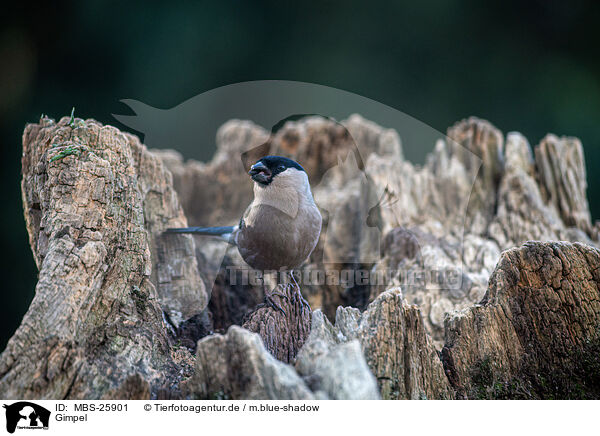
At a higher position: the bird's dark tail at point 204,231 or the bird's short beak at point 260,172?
the bird's short beak at point 260,172

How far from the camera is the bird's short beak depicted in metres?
3.04

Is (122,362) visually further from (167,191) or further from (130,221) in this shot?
(167,191)

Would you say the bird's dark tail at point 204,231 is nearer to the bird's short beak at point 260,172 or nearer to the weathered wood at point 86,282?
the weathered wood at point 86,282

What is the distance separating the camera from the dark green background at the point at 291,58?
3162 millimetres

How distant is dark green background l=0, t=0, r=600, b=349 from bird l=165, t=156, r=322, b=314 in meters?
1.15

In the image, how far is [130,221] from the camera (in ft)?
8.62

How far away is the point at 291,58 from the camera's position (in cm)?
398

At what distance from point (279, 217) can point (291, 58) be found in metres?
1.70

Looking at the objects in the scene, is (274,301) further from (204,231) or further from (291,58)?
(291,58)

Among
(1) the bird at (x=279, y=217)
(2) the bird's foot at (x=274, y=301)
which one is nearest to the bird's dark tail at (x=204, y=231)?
(1) the bird at (x=279, y=217)
